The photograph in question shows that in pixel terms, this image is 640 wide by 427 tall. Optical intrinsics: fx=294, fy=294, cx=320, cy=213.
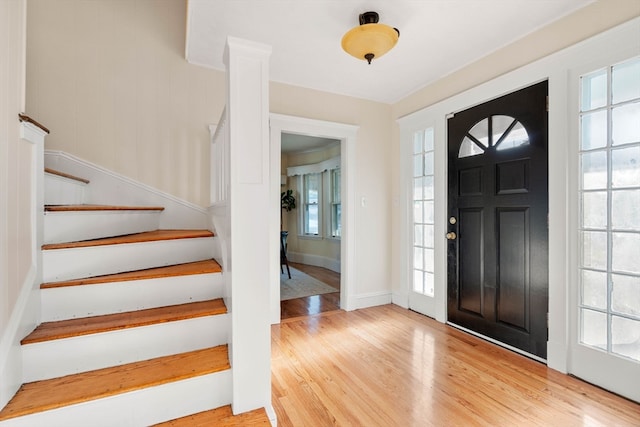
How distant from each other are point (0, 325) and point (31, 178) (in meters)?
0.67

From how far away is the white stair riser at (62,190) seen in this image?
1.80 meters

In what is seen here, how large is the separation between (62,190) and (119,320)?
1.17 meters

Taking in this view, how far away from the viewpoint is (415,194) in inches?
132

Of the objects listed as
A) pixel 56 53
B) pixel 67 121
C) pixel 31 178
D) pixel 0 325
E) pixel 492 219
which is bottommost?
pixel 0 325

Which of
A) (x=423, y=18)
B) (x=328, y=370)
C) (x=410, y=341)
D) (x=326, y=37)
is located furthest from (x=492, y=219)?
(x=326, y=37)

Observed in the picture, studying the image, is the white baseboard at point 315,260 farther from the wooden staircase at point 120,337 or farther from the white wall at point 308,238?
the wooden staircase at point 120,337

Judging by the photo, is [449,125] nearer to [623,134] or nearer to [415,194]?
[415,194]

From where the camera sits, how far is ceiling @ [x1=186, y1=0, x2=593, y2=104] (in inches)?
77.6

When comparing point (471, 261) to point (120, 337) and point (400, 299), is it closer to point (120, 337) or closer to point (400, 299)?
point (400, 299)

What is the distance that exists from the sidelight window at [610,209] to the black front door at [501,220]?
25cm

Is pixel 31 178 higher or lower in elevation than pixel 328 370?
higher

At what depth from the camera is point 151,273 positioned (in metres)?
1.61

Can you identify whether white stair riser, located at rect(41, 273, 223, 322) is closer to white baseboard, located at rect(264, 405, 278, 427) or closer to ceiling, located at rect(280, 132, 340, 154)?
white baseboard, located at rect(264, 405, 278, 427)

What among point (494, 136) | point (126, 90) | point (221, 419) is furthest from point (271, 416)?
point (126, 90)
